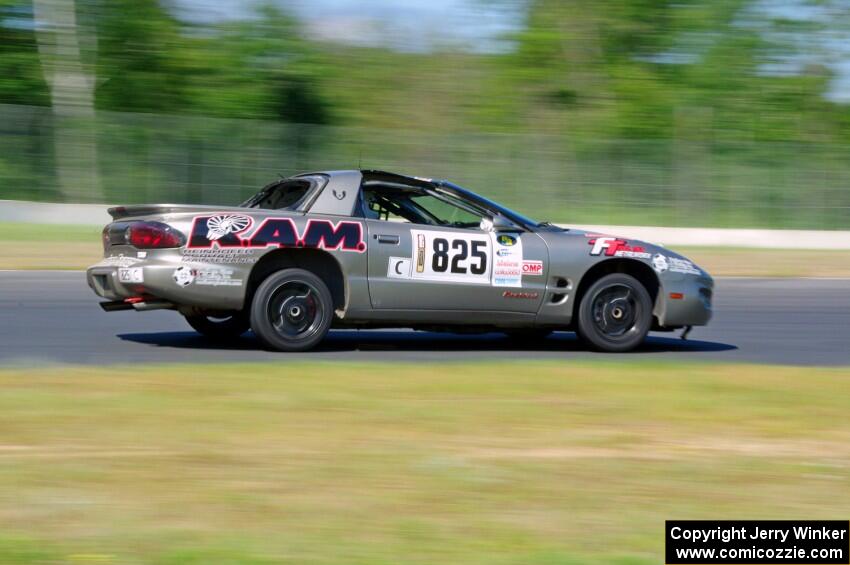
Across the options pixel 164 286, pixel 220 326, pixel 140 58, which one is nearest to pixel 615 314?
pixel 220 326

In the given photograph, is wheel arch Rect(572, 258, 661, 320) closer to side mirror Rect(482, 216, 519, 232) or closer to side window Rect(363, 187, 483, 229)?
side mirror Rect(482, 216, 519, 232)

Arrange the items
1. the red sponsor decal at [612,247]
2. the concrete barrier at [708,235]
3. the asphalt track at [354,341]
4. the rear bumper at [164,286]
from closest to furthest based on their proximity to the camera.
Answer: the rear bumper at [164,286] < the asphalt track at [354,341] < the red sponsor decal at [612,247] < the concrete barrier at [708,235]

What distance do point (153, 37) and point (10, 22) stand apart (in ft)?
12.3

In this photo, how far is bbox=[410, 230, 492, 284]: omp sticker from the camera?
9586 millimetres

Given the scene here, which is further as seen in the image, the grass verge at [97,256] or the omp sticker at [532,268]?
the grass verge at [97,256]

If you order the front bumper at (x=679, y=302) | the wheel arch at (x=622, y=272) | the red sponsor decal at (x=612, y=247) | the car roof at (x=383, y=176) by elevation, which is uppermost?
the car roof at (x=383, y=176)

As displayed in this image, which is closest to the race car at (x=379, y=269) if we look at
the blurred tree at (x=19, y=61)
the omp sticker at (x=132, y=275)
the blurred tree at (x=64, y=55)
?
the omp sticker at (x=132, y=275)

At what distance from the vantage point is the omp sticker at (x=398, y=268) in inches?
374

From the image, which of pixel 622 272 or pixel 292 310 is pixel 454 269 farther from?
pixel 622 272

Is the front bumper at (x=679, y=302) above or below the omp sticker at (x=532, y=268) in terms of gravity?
below

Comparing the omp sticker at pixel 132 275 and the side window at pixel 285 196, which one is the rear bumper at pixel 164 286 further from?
the side window at pixel 285 196

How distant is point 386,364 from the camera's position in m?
9.09

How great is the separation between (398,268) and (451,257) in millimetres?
455

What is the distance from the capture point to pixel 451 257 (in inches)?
380
